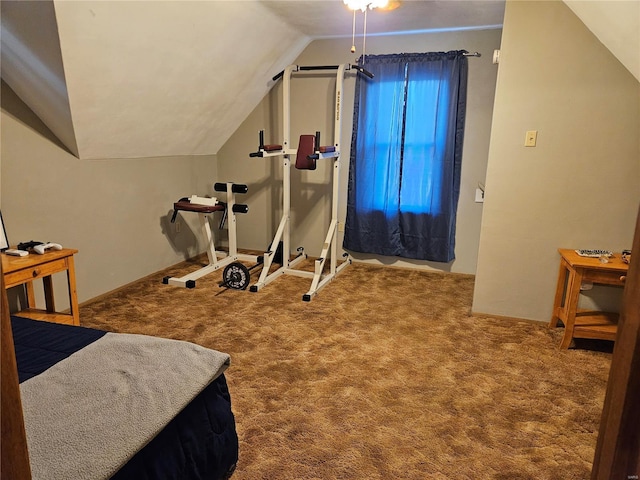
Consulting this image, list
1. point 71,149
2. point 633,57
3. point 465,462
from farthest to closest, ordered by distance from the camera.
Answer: point 71,149
point 633,57
point 465,462

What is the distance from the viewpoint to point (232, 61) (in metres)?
3.47

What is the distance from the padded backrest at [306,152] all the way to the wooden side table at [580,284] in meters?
1.93

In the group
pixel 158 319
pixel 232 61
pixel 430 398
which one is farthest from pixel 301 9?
pixel 430 398

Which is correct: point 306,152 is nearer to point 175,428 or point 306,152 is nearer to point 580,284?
point 580,284

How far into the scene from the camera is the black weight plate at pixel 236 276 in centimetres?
358

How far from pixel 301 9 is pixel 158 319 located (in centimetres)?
249

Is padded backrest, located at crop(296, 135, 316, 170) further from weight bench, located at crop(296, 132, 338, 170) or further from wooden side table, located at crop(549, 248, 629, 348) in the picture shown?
wooden side table, located at crop(549, 248, 629, 348)

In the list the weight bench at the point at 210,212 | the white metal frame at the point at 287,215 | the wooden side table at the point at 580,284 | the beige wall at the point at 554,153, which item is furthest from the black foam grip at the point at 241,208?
the wooden side table at the point at 580,284

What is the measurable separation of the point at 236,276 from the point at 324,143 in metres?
1.70

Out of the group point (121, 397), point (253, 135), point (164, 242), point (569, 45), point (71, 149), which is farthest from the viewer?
point (253, 135)

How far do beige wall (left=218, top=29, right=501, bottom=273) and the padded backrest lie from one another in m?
0.78

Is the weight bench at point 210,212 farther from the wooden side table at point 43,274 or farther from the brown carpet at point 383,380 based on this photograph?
the wooden side table at point 43,274

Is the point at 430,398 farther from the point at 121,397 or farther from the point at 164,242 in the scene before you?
the point at 164,242

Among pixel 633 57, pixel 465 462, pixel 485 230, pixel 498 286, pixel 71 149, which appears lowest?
pixel 465 462
